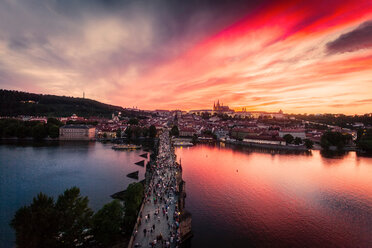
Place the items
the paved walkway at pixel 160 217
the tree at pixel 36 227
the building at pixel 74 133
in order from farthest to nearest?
1. the building at pixel 74 133
2. the paved walkway at pixel 160 217
3. the tree at pixel 36 227

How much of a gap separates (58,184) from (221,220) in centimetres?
1447

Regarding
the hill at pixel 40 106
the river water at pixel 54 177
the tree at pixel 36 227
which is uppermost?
the hill at pixel 40 106

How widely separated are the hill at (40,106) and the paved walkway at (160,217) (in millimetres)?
89507

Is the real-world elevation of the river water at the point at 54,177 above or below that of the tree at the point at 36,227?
below

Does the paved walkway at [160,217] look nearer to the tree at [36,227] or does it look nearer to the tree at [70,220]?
the tree at [70,220]

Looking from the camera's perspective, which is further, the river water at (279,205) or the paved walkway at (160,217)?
the river water at (279,205)

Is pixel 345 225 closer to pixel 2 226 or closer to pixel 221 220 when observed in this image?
pixel 221 220

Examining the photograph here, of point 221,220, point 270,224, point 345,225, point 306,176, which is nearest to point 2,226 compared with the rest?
point 221,220

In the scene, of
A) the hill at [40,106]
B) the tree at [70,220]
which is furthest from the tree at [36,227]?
the hill at [40,106]

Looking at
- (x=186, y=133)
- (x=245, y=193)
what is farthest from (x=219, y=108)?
(x=245, y=193)

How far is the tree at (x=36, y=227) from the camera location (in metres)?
6.25

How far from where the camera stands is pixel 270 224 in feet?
40.3

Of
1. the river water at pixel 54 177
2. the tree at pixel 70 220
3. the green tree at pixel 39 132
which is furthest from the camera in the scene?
the green tree at pixel 39 132

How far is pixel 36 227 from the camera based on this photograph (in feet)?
21.2
